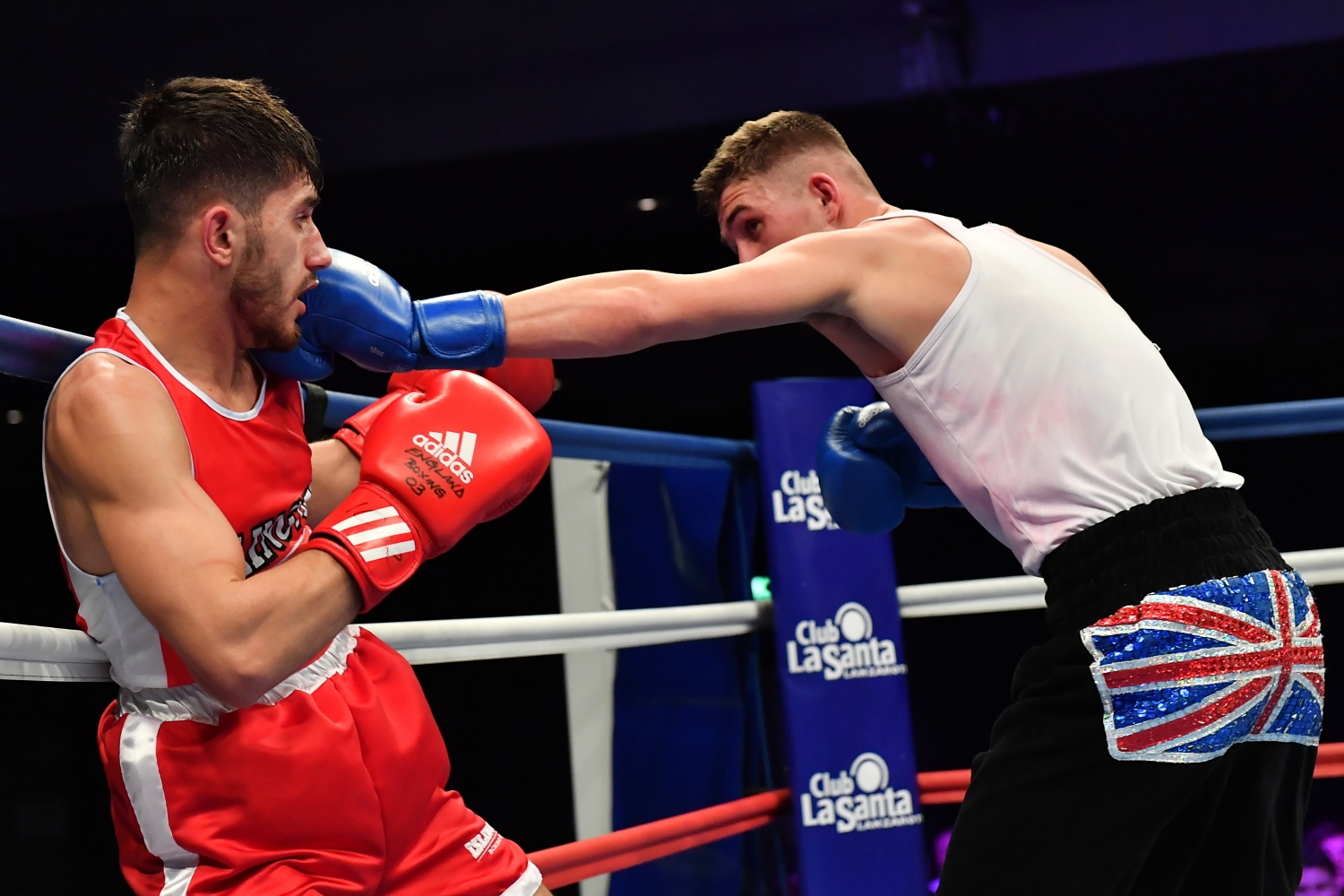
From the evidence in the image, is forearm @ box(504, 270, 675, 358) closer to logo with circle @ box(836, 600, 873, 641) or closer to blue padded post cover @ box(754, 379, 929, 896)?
blue padded post cover @ box(754, 379, 929, 896)

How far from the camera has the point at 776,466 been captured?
239 centimetres

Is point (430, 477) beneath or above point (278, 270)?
beneath

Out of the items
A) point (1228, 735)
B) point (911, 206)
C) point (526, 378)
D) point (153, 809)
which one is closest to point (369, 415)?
point (526, 378)

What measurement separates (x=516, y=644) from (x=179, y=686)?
0.57 metres

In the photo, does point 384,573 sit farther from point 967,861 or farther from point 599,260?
point 599,260

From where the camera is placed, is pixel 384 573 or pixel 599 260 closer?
pixel 384 573

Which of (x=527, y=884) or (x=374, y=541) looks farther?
(x=527, y=884)

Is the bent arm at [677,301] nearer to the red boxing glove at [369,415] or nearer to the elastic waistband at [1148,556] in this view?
the red boxing glove at [369,415]

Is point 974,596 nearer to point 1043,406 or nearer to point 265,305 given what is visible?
point 1043,406

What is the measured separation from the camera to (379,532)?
113 centimetres

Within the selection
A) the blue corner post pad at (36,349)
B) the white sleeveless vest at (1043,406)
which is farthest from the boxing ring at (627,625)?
the white sleeveless vest at (1043,406)

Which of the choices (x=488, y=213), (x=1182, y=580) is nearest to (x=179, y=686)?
(x=1182, y=580)

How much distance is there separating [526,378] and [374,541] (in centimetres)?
49

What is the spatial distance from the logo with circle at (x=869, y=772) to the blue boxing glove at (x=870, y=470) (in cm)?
65
